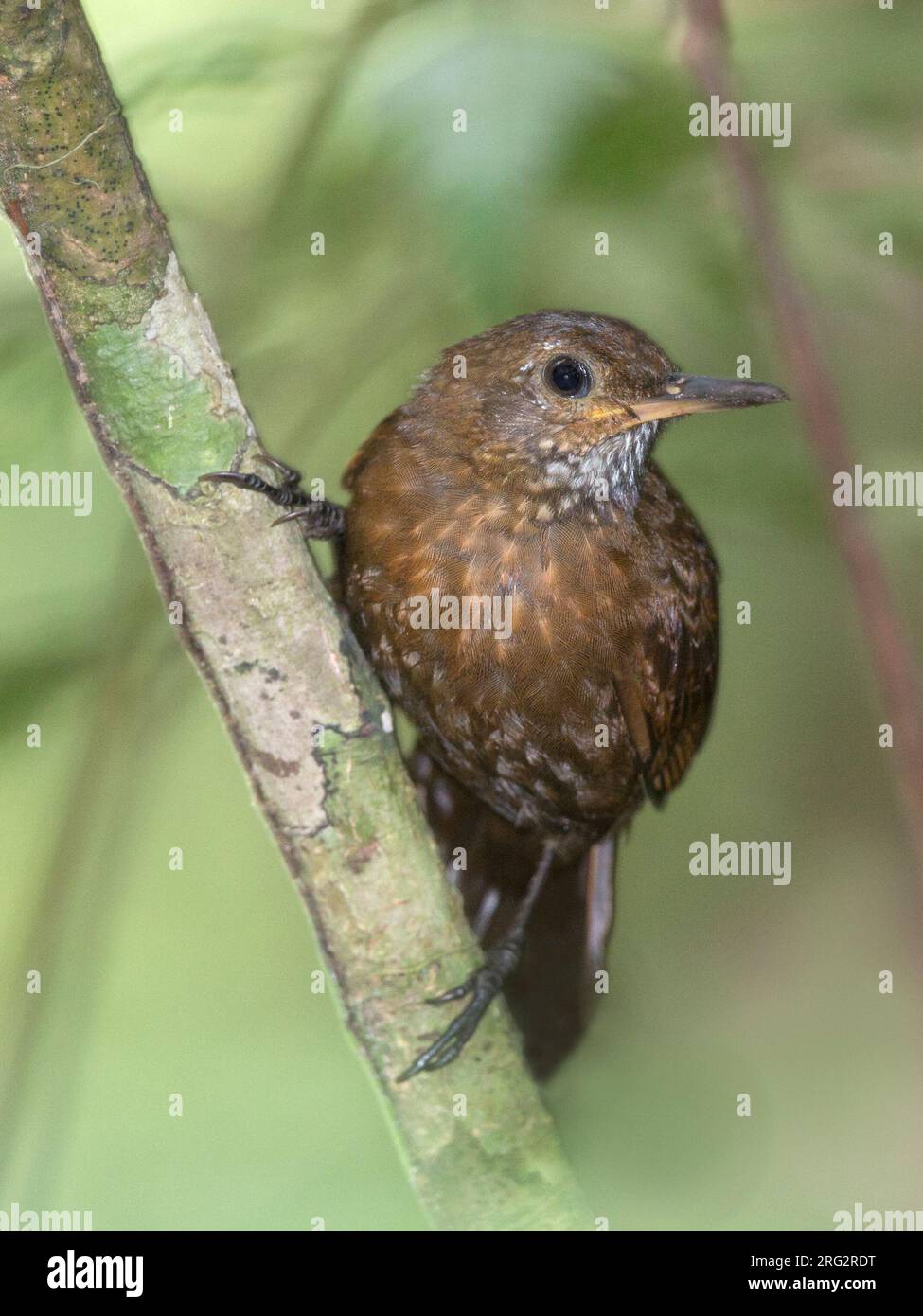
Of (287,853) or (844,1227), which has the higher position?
(287,853)

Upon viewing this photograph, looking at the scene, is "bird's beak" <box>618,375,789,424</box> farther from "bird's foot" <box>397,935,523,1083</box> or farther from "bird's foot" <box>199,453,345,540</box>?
"bird's foot" <box>397,935,523,1083</box>

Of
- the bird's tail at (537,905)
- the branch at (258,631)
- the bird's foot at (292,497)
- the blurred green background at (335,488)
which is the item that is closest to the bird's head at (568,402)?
the blurred green background at (335,488)

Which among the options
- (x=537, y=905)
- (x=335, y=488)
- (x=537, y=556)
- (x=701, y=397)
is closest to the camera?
(x=701, y=397)

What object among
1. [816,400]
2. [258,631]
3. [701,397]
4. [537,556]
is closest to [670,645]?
[537,556]

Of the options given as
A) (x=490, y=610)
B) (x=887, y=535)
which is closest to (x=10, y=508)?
(x=490, y=610)

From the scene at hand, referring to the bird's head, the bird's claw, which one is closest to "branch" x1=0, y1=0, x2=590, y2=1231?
the bird's claw

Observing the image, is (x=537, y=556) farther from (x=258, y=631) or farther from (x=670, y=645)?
(x=258, y=631)
